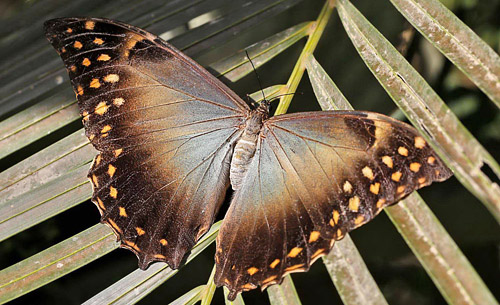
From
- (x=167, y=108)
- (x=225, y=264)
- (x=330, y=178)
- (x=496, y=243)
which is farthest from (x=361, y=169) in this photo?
(x=496, y=243)

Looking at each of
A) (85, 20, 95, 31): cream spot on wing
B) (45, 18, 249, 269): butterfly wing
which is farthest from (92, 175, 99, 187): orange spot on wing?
(85, 20, 95, 31): cream spot on wing

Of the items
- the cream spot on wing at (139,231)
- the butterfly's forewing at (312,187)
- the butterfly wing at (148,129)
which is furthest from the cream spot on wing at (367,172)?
the cream spot on wing at (139,231)

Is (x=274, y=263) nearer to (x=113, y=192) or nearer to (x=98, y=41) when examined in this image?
(x=113, y=192)

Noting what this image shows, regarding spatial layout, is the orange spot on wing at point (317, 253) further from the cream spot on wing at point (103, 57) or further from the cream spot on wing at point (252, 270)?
the cream spot on wing at point (103, 57)

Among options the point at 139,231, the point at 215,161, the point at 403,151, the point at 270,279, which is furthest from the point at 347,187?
the point at 139,231

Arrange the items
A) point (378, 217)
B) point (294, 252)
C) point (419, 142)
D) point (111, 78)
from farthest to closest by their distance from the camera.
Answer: point (378, 217) < point (111, 78) < point (294, 252) < point (419, 142)

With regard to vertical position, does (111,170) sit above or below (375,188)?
above
